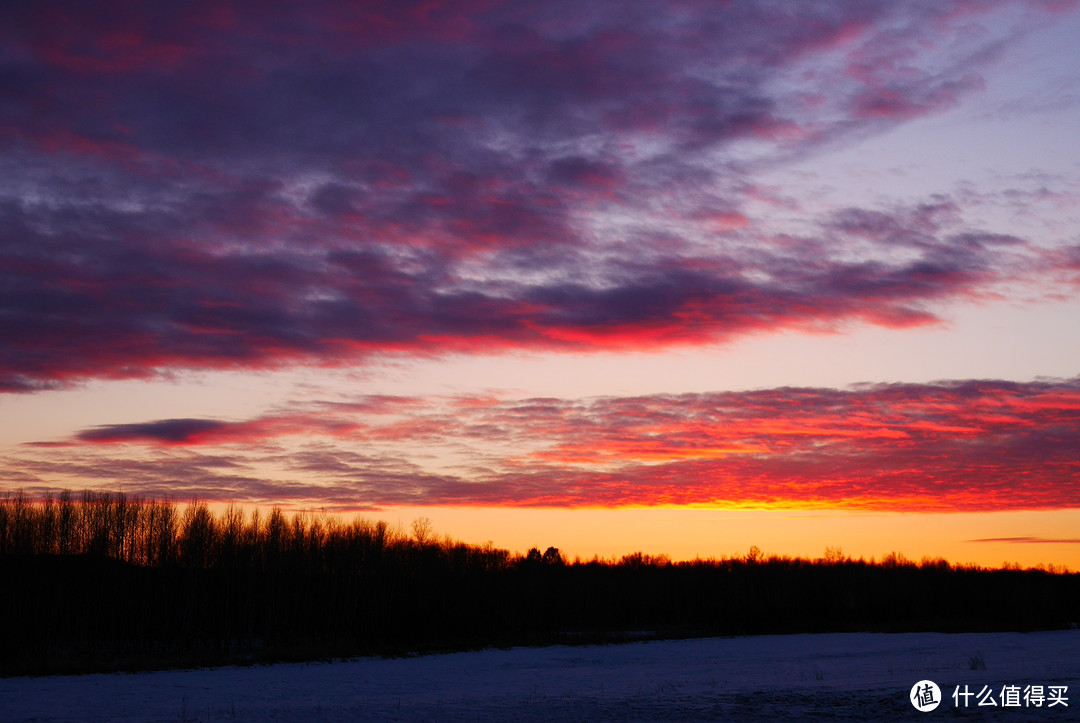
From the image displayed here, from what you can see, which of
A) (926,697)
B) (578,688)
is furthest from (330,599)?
(926,697)

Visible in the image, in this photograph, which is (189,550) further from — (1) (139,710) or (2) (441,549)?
(1) (139,710)

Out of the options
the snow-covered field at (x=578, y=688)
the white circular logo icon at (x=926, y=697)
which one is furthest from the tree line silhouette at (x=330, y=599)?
the white circular logo icon at (x=926, y=697)

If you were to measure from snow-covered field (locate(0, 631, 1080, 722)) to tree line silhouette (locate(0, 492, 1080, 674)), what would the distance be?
1424 centimetres

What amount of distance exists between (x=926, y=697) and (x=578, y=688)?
1471 centimetres

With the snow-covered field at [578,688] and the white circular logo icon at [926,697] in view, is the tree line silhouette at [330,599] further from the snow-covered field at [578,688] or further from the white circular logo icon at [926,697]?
the white circular logo icon at [926,697]

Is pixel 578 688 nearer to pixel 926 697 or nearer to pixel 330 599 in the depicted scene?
pixel 926 697

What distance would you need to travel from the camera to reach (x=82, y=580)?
262 feet

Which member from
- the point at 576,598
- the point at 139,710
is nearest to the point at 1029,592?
the point at 576,598

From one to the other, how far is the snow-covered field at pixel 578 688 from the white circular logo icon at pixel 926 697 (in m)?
0.31

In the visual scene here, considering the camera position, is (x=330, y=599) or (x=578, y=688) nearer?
(x=578, y=688)

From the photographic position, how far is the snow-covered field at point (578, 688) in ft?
87.4

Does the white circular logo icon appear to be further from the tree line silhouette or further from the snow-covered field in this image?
the tree line silhouette

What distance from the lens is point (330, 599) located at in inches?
3642

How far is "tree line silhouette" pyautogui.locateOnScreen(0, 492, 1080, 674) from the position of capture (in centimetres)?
7625
